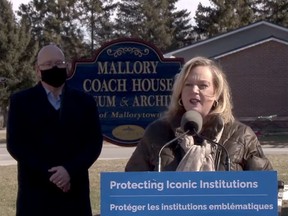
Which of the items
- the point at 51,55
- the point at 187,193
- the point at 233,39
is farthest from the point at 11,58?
the point at 187,193

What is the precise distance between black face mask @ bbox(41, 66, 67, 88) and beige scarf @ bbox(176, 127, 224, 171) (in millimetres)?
2002

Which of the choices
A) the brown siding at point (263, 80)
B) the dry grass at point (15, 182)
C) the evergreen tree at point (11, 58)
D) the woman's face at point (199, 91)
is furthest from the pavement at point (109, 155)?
the evergreen tree at point (11, 58)

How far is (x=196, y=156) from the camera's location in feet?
11.6

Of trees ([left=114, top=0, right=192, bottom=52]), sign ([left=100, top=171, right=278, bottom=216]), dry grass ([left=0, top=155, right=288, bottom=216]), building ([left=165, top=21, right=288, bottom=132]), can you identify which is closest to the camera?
sign ([left=100, top=171, right=278, bottom=216])

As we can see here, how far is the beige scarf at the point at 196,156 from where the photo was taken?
3.52 m

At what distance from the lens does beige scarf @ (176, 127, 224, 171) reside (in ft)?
11.6

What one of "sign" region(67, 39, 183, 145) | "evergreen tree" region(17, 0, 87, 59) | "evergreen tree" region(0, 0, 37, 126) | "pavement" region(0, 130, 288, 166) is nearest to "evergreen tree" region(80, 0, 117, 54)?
"evergreen tree" region(17, 0, 87, 59)

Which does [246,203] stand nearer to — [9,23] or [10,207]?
[10,207]

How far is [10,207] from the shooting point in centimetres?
1062

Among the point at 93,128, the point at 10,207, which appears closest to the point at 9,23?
the point at 10,207

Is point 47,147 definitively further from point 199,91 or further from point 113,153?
point 113,153

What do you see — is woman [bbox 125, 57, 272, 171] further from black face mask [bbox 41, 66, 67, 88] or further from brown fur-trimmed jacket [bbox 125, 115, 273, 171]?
black face mask [bbox 41, 66, 67, 88]

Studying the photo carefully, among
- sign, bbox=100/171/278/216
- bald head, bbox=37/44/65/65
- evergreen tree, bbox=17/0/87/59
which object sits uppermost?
evergreen tree, bbox=17/0/87/59

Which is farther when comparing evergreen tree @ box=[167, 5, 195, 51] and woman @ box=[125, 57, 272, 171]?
evergreen tree @ box=[167, 5, 195, 51]
